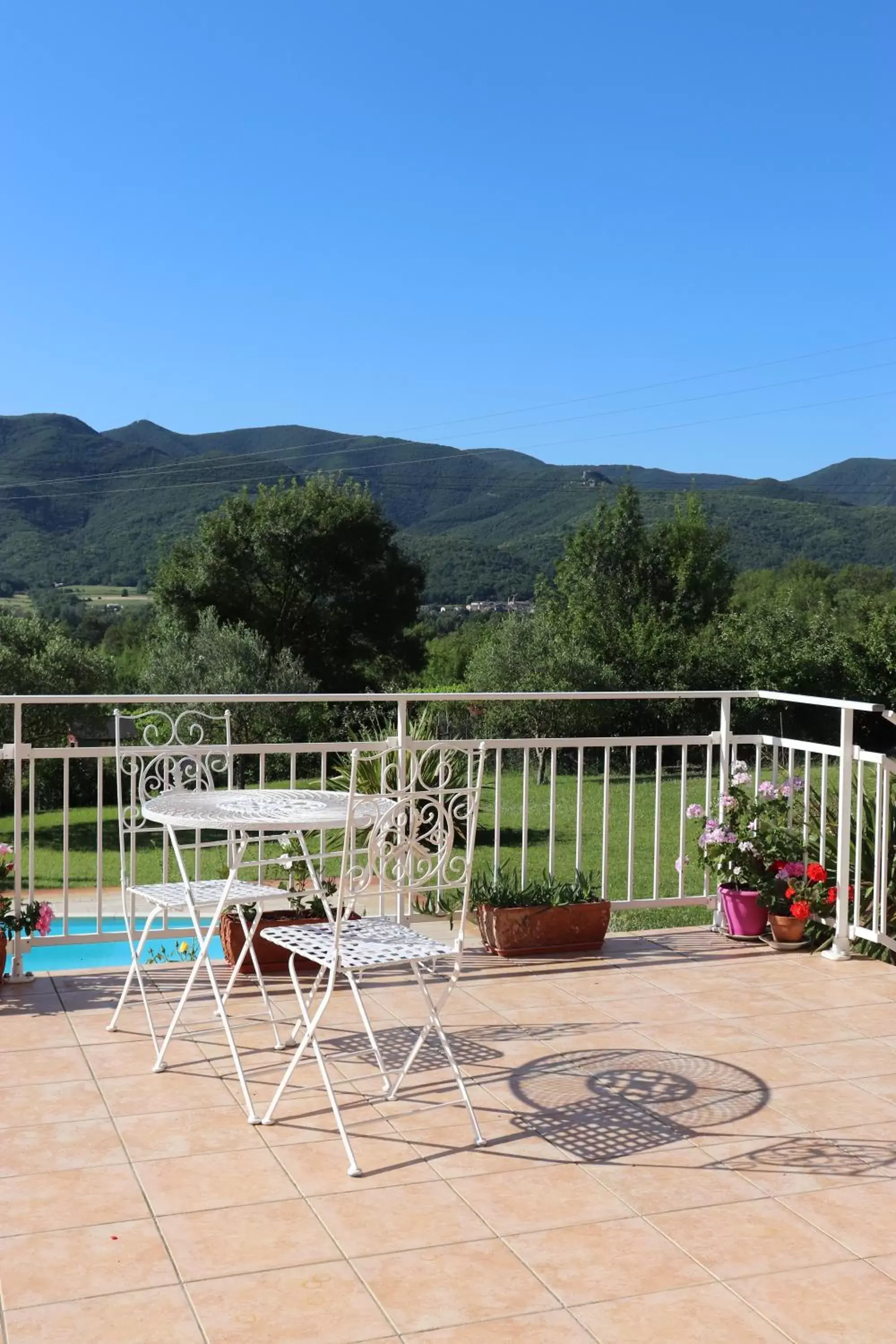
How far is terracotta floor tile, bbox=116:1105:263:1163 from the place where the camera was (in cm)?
313

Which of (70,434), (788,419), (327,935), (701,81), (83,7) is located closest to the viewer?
(327,935)

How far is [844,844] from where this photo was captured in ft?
16.6

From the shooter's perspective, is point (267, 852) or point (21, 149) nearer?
point (267, 852)

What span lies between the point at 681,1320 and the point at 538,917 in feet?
8.95

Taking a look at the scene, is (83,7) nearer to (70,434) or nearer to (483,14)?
(483,14)

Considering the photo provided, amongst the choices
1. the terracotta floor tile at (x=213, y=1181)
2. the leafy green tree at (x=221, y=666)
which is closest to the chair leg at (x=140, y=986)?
the terracotta floor tile at (x=213, y=1181)

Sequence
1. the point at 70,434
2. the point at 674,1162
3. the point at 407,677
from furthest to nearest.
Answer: the point at 70,434, the point at 407,677, the point at 674,1162

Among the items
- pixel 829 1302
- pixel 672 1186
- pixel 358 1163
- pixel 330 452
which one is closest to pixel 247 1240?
pixel 358 1163

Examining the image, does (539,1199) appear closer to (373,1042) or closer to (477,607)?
(373,1042)

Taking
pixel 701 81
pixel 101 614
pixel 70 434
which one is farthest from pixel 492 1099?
pixel 70 434

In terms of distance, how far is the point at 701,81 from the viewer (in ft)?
52.0

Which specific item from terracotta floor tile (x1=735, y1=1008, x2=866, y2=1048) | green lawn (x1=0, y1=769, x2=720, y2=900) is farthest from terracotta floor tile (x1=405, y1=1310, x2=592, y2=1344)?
green lawn (x1=0, y1=769, x2=720, y2=900)

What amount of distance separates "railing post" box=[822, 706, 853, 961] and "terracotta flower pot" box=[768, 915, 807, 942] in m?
0.13

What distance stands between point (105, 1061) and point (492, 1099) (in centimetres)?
120
